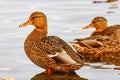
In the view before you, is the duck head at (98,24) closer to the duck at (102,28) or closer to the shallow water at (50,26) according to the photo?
the duck at (102,28)

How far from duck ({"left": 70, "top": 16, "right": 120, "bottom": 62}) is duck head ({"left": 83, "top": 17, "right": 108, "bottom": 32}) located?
0.35m

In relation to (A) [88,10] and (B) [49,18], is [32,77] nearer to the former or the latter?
(B) [49,18]

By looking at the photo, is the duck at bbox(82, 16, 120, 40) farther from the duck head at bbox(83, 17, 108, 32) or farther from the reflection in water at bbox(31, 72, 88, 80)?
the reflection in water at bbox(31, 72, 88, 80)

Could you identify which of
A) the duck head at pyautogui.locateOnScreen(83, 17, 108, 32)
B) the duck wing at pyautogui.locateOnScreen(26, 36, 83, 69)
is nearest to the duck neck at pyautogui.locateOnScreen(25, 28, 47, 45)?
the duck wing at pyautogui.locateOnScreen(26, 36, 83, 69)

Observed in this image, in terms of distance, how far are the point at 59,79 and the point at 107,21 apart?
432cm

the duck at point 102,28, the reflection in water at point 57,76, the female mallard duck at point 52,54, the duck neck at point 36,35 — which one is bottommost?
the reflection in water at point 57,76

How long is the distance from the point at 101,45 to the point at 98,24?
94cm

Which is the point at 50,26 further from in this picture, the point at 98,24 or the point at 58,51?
the point at 58,51

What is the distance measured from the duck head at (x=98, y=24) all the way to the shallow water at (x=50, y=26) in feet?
0.72

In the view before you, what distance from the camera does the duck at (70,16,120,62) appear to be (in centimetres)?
1108

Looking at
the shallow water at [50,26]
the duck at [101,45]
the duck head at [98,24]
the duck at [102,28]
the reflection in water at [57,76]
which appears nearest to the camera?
the reflection in water at [57,76]

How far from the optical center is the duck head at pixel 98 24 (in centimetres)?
1215

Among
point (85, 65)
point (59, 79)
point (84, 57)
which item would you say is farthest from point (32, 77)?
point (84, 57)

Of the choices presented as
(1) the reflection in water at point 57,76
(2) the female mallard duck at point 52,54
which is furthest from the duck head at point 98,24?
(1) the reflection in water at point 57,76
